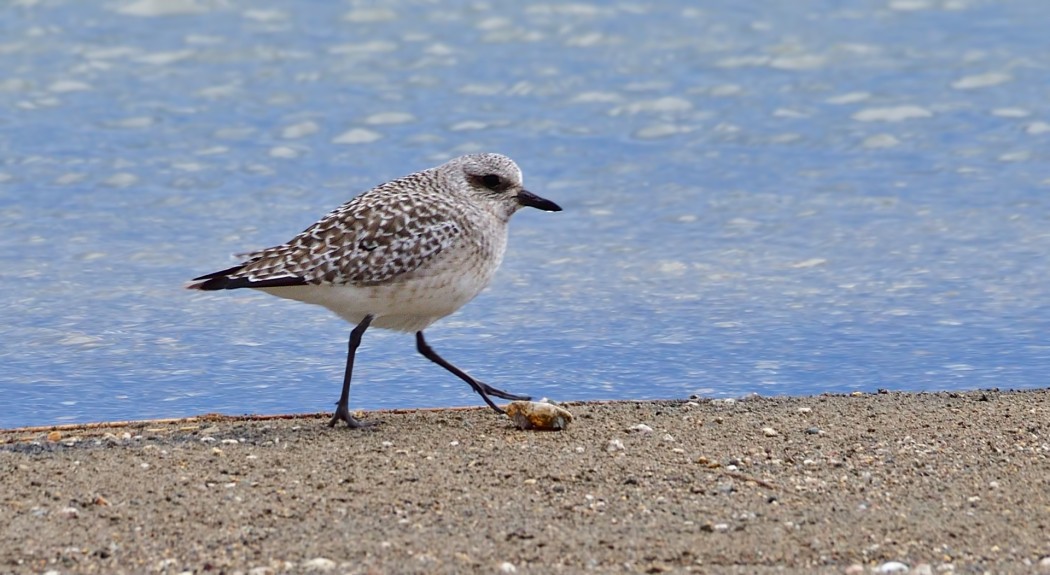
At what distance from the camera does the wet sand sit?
19.0 ft

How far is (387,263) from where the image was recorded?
25.5 feet

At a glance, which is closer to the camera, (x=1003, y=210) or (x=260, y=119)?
(x=1003, y=210)

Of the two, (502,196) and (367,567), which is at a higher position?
(502,196)

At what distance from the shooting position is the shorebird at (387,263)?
775 centimetres

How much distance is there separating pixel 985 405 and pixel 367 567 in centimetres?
377

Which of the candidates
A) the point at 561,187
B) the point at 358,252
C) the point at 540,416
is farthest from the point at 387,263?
the point at 561,187

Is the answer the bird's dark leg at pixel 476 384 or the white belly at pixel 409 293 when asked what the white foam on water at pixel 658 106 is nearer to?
the bird's dark leg at pixel 476 384

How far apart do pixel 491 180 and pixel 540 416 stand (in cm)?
134

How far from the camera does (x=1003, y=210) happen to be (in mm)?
11750

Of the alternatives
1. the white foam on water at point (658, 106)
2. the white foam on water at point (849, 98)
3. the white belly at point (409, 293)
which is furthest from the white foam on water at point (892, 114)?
the white belly at point (409, 293)

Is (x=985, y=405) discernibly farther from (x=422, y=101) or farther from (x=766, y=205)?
(x=422, y=101)

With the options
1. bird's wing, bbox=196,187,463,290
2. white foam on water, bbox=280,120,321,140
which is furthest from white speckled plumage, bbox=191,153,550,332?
white foam on water, bbox=280,120,321,140

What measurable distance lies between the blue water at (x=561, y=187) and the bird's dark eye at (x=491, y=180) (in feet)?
4.11

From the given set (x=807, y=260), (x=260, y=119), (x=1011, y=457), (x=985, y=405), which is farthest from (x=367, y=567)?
(x=260, y=119)
